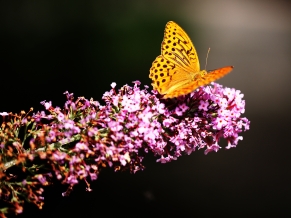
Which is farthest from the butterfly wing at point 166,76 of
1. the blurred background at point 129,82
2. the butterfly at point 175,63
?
the blurred background at point 129,82

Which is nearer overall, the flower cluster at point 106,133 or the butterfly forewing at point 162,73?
the flower cluster at point 106,133

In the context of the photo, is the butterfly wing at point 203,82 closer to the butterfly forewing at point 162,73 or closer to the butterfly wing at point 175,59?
the butterfly forewing at point 162,73

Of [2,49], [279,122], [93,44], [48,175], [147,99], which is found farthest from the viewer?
[279,122]

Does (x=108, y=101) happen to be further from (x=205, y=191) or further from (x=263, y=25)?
(x=263, y=25)

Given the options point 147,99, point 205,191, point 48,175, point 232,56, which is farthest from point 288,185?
point 48,175

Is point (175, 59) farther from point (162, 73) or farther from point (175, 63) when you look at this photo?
point (162, 73)

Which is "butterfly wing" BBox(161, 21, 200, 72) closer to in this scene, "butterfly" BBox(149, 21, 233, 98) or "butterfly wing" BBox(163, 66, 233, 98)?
"butterfly" BBox(149, 21, 233, 98)

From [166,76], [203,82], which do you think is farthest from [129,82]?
[203,82]
